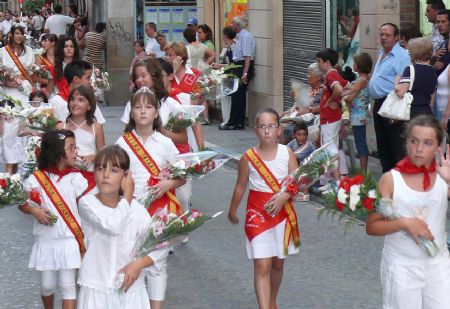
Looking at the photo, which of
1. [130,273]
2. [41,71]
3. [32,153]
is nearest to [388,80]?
[41,71]

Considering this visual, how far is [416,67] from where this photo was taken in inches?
468

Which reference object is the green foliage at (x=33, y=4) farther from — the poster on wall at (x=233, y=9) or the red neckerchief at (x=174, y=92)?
the red neckerchief at (x=174, y=92)

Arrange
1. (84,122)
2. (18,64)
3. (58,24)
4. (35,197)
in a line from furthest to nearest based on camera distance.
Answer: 1. (58,24)
2. (18,64)
3. (84,122)
4. (35,197)

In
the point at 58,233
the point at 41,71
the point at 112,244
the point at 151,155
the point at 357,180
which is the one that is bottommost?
the point at 58,233

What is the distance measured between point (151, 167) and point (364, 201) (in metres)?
2.46

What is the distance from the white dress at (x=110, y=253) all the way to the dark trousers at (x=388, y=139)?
22.5ft

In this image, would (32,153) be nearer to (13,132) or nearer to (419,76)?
(419,76)

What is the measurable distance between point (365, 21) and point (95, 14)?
18644mm

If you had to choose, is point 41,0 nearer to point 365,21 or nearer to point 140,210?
point 365,21

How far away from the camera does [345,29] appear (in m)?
17.1

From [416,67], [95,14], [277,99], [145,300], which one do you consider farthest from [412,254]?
[95,14]

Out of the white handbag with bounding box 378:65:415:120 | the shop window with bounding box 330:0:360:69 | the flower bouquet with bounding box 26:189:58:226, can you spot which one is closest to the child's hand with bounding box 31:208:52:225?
the flower bouquet with bounding box 26:189:58:226

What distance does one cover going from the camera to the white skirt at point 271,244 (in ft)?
A: 25.8

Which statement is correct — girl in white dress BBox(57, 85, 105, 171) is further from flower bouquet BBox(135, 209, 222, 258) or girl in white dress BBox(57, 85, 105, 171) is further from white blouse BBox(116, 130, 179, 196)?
flower bouquet BBox(135, 209, 222, 258)
